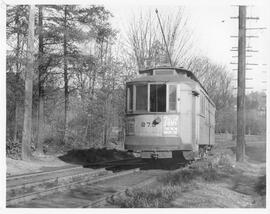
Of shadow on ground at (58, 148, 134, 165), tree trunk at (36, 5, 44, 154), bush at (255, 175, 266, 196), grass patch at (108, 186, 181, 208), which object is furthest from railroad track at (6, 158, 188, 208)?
tree trunk at (36, 5, 44, 154)

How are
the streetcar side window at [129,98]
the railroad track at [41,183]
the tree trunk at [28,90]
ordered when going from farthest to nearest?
the tree trunk at [28,90]
the streetcar side window at [129,98]
the railroad track at [41,183]

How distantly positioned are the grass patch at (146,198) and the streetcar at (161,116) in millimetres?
3159

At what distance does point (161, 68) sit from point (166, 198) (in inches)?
244

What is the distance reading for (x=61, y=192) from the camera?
32.6 feet

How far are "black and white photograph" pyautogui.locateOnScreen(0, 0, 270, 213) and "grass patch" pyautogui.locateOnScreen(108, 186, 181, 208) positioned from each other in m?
0.03

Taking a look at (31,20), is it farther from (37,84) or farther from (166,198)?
(166,198)

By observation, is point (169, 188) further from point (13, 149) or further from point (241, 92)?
point (13, 149)

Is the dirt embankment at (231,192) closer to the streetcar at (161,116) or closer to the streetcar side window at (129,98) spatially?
the streetcar at (161,116)

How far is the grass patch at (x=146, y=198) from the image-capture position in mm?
8203

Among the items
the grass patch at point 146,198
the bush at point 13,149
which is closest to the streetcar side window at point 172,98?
the grass patch at point 146,198

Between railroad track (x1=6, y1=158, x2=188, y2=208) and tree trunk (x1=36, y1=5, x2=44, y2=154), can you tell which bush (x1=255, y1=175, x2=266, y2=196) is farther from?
tree trunk (x1=36, y1=5, x2=44, y2=154)

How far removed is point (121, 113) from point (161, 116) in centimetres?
1138

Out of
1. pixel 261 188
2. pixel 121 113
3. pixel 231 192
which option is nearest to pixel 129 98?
pixel 231 192

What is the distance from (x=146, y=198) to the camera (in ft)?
28.6
